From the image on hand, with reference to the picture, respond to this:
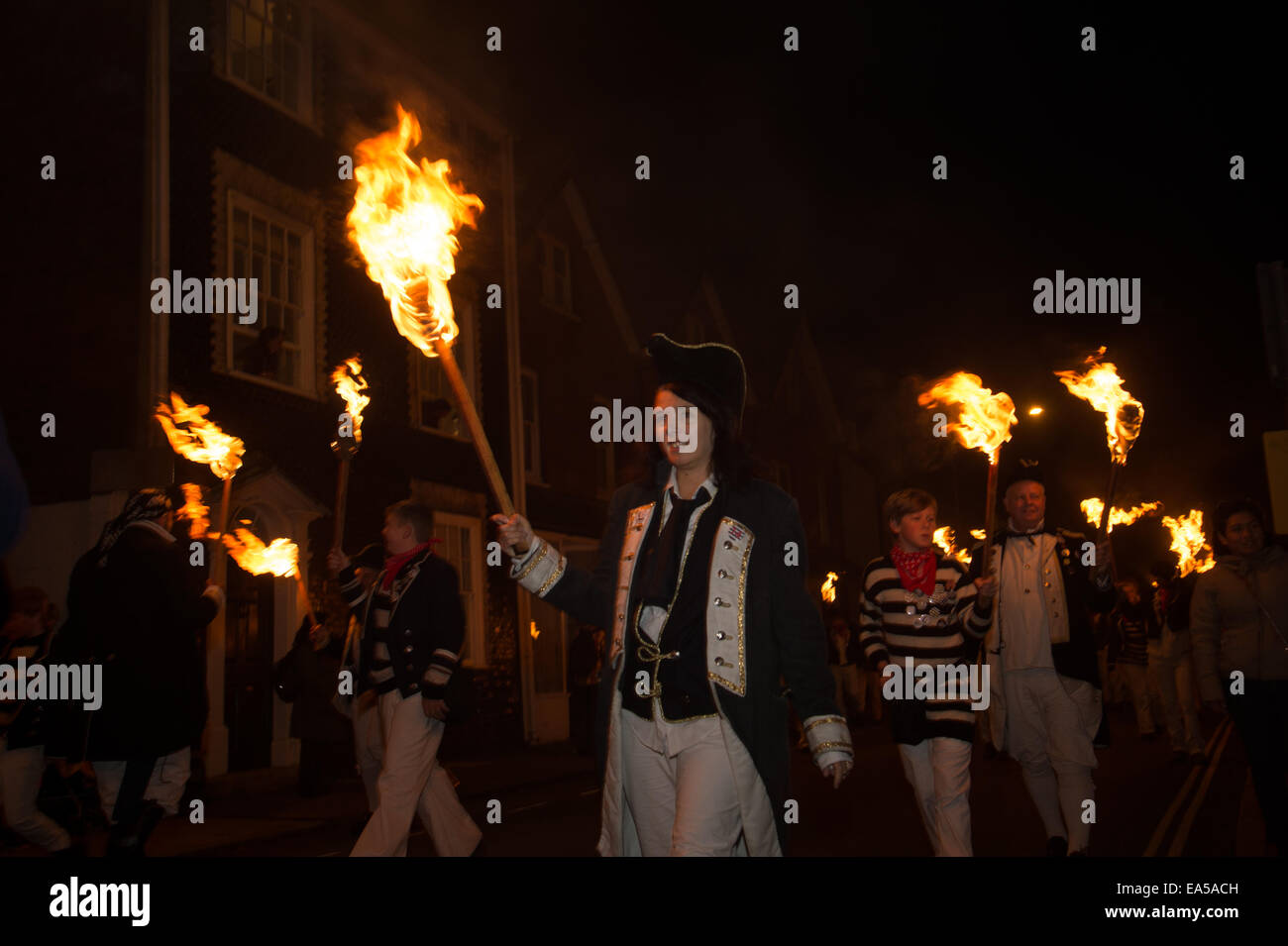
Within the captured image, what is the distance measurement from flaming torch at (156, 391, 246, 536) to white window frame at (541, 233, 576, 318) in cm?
1074

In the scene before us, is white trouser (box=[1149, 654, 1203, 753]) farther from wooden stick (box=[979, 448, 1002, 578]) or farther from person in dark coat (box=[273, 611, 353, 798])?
person in dark coat (box=[273, 611, 353, 798])

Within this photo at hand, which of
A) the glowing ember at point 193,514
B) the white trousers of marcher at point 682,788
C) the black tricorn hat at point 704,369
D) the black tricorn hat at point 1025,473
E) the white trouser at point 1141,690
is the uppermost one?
the black tricorn hat at point 704,369

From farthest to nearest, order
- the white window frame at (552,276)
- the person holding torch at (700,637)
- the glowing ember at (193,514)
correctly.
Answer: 1. the white window frame at (552,276)
2. the glowing ember at (193,514)
3. the person holding torch at (700,637)

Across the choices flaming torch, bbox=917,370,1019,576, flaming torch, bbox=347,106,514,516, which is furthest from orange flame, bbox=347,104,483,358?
flaming torch, bbox=917,370,1019,576

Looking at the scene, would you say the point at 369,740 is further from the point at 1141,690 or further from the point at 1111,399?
the point at 1141,690

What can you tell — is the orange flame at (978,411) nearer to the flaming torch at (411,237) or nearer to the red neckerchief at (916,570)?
the red neckerchief at (916,570)

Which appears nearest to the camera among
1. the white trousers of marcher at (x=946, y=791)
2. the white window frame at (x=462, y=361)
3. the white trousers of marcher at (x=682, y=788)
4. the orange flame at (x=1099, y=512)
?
the white trousers of marcher at (x=682, y=788)

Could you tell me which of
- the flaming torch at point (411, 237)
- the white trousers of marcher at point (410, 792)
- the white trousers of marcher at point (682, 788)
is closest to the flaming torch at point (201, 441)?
the white trousers of marcher at point (410, 792)

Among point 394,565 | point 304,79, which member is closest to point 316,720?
point 394,565

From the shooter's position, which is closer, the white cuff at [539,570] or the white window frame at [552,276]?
the white cuff at [539,570]

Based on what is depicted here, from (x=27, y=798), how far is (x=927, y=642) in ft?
18.6

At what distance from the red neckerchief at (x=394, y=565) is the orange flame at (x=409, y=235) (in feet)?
9.10

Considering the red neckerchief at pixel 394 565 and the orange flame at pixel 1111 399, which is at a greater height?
the orange flame at pixel 1111 399

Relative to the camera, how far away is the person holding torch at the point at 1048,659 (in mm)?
6668
